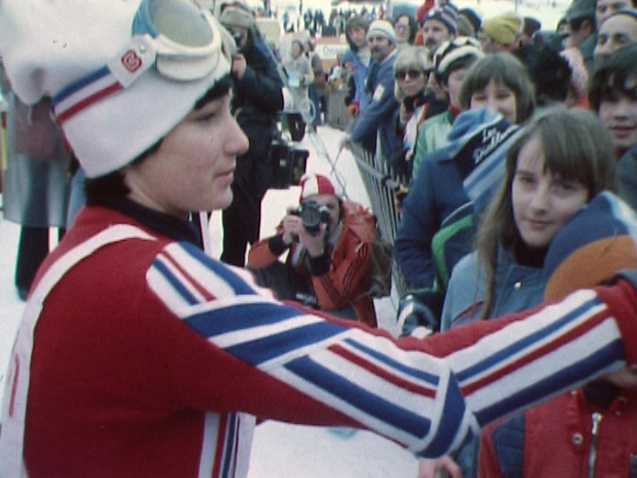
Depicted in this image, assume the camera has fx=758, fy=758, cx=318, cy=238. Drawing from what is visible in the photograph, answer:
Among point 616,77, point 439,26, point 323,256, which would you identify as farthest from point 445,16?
point 616,77

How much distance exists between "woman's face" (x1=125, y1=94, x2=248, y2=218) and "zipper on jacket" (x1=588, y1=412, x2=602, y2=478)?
78cm

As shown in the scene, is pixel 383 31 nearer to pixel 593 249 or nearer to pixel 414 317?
pixel 414 317

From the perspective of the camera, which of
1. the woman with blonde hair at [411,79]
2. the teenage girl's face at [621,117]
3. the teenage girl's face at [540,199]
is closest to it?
the teenage girl's face at [540,199]

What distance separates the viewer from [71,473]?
0.96m

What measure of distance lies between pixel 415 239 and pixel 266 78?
1.73 metres

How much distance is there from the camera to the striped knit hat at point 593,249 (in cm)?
100

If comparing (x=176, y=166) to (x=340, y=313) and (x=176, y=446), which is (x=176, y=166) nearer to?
(x=176, y=446)

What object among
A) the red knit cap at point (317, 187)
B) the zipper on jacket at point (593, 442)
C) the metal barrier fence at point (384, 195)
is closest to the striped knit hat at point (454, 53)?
the metal barrier fence at point (384, 195)

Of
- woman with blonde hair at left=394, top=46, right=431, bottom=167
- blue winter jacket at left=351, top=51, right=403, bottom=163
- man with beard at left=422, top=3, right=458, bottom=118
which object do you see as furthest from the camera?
man with beard at left=422, top=3, right=458, bottom=118

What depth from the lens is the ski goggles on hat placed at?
3.24ft

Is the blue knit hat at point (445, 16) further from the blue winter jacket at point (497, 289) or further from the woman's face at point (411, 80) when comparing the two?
the blue winter jacket at point (497, 289)

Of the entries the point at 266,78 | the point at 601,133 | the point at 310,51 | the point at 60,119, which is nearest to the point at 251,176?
the point at 266,78

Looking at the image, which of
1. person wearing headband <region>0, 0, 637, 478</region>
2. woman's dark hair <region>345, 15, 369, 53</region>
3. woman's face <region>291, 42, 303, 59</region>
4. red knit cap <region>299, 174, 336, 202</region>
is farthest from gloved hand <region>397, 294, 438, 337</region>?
woman's face <region>291, 42, 303, 59</region>

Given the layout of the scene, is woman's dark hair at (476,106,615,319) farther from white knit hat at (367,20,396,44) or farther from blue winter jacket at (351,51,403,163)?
white knit hat at (367,20,396,44)
